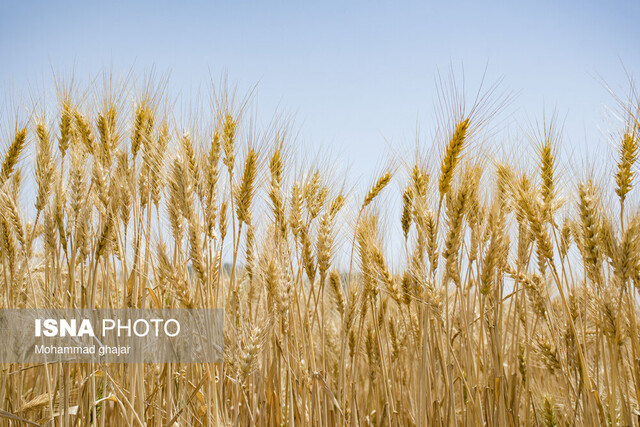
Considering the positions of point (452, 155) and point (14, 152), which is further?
point (14, 152)

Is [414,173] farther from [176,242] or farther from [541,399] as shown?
[541,399]

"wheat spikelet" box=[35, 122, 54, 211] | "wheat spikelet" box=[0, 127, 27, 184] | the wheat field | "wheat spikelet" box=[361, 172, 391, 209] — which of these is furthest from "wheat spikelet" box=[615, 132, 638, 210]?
"wheat spikelet" box=[0, 127, 27, 184]

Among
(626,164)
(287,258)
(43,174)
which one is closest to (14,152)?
(43,174)

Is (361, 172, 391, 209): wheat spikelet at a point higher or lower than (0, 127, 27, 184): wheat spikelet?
lower

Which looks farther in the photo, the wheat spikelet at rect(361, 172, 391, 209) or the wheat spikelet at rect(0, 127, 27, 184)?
the wheat spikelet at rect(361, 172, 391, 209)

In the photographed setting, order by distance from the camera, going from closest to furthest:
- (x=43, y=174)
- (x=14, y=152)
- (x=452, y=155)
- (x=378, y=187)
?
(x=452, y=155) → (x=43, y=174) → (x=14, y=152) → (x=378, y=187)

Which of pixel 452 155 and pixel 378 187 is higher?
pixel 378 187

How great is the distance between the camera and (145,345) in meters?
2.02

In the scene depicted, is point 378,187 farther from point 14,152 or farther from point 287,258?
point 14,152

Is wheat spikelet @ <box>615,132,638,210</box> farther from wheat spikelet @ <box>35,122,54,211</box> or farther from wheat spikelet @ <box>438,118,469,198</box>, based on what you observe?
wheat spikelet @ <box>35,122,54,211</box>

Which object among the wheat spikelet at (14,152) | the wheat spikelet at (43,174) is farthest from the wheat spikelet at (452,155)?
the wheat spikelet at (14,152)

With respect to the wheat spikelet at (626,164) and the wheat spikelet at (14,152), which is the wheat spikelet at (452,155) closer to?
the wheat spikelet at (626,164)

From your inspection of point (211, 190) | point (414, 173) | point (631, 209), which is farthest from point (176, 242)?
point (631, 209)

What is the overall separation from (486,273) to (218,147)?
122 cm
